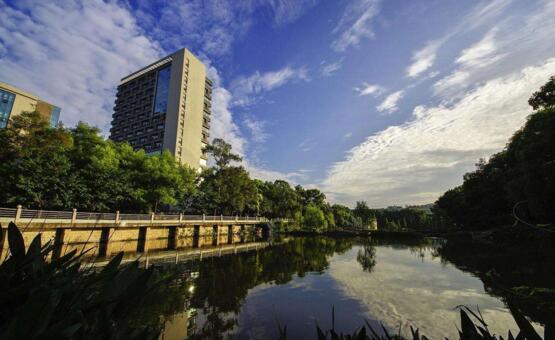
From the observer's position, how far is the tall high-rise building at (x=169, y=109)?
49.0m

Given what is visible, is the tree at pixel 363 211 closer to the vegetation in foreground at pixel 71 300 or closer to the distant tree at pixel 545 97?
the distant tree at pixel 545 97

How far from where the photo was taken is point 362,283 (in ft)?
37.4

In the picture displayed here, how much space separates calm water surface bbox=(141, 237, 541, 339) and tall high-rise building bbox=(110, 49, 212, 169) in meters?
38.8

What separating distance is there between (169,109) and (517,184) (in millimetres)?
51324

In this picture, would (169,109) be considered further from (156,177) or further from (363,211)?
(363,211)

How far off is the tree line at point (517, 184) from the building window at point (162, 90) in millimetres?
52451

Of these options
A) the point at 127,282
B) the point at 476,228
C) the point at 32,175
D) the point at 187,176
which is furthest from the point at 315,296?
the point at 476,228

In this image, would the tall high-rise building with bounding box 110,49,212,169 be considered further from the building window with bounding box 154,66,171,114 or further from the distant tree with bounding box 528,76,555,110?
the distant tree with bounding box 528,76,555,110

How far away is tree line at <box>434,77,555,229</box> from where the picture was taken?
18781 mm

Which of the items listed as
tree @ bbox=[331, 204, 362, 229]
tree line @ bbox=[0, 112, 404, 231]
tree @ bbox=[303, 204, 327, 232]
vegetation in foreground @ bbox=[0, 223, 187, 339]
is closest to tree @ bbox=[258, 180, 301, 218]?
tree @ bbox=[303, 204, 327, 232]

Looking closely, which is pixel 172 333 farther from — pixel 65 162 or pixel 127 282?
pixel 65 162

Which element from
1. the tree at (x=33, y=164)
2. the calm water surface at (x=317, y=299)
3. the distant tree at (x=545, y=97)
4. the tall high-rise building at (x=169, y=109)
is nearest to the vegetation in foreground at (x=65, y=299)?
the calm water surface at (x=317, y=299)

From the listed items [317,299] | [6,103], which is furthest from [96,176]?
[6,103]

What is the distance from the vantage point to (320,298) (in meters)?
9.21
